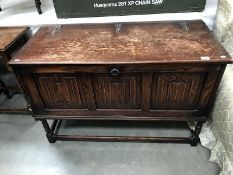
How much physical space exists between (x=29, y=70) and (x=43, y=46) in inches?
7.6

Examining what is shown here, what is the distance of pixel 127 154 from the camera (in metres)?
1.60

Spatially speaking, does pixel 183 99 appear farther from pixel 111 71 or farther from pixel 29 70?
pixel 29 70

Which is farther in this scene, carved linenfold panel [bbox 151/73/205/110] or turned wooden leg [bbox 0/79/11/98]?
turned wooden leg [bbox 0/79/11/98]

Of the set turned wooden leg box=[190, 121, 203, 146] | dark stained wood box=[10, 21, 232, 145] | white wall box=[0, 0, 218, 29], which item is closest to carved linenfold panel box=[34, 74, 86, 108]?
dark stained wood box=[10, 21, 232, 145]

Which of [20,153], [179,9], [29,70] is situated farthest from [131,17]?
[20,153]

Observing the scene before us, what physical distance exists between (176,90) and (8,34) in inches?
49.7

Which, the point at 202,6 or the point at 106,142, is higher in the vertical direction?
the point at 202,6

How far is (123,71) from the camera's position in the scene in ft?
3.94

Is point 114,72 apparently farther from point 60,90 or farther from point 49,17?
point 49,17

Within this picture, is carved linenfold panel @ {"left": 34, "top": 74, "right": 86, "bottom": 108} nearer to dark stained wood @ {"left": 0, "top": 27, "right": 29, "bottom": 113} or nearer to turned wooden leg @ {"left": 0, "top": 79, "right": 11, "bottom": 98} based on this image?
dark stained wood @ {"left": 0, "top": 27, "right": 29, "bottom": 113}

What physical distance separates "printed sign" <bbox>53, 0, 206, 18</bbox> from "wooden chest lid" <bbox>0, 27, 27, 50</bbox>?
323 millimetres

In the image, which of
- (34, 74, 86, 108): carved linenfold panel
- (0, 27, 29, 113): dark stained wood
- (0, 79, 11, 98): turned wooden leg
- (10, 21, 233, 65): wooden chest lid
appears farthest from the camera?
(0, 79, 11, 98): turned wooden leg

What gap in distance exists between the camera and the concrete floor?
151 cm

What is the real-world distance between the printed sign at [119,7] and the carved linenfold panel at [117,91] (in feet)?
1.94
